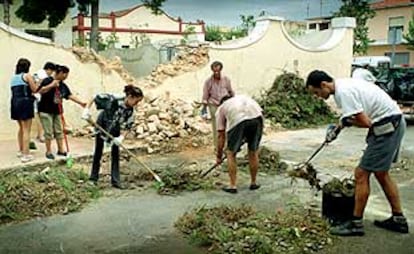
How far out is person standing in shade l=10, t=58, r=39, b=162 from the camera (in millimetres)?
8969

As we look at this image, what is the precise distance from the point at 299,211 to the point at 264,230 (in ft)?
3.49

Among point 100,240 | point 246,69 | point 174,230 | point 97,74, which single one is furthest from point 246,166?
point 246,69

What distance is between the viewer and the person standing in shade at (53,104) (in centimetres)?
895

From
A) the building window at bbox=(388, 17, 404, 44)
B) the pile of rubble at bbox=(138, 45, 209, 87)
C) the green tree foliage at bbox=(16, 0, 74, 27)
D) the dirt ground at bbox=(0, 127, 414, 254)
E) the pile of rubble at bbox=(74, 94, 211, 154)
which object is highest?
the building window at bbox=(388, 17, 404, 44)

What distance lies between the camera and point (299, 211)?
6.64 meters

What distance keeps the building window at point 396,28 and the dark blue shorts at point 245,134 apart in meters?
35.2

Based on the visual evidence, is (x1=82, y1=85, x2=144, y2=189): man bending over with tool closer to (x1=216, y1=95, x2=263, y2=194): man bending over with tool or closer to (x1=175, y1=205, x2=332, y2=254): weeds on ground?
(x1=216, y1=95, x2=263, y2=194): man bending over with tool

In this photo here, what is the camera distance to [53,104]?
9125 mm

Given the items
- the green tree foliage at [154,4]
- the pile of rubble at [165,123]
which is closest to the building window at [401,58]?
the green tree foliage at [154,4]

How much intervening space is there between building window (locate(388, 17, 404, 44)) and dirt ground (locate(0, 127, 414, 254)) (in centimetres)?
3315

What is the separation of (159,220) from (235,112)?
5.60 feet

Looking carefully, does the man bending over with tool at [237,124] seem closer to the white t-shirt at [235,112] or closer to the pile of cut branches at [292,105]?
the white t-shirt at [235,112]

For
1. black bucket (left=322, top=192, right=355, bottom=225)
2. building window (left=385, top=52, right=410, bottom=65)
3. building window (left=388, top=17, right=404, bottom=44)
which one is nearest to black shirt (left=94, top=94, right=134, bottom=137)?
black bucket (left=322, top=192, right=355, bottom=225)

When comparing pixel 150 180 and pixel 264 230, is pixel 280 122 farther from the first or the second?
pixel 264 230
